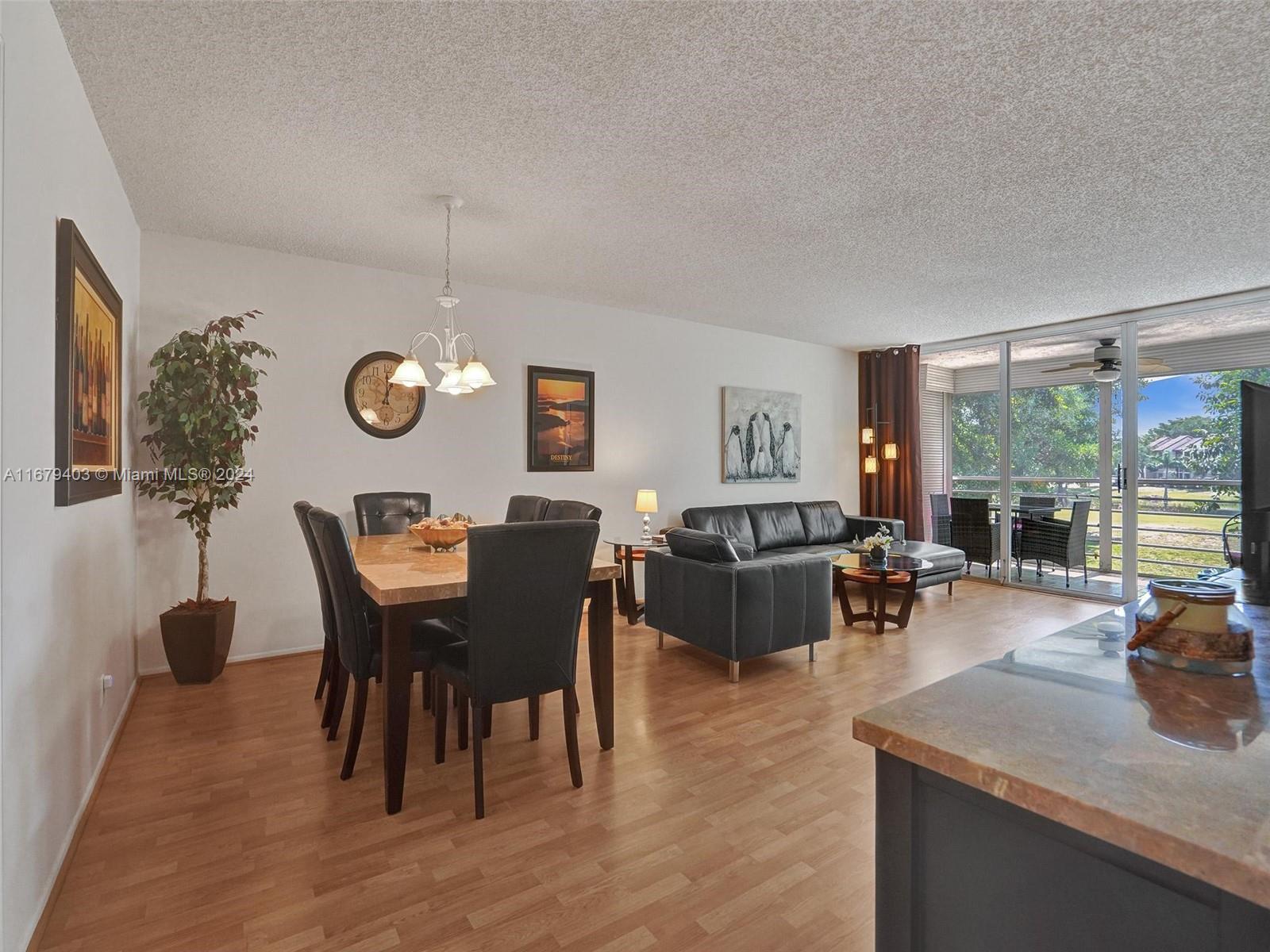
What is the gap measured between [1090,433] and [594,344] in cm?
459

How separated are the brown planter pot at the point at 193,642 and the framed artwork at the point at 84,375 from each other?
85 cm

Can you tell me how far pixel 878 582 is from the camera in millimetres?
4535

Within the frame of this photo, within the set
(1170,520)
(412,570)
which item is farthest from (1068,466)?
(412,570)

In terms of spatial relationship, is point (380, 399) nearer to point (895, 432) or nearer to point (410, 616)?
point (410, 616)

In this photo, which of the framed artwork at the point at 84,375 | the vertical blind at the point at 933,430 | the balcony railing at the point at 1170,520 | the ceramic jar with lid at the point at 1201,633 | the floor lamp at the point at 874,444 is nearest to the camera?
the ceramic jar with lid at the point at 1201,633

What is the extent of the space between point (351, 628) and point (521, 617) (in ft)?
A: 2.30

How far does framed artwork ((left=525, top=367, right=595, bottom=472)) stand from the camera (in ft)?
15.9

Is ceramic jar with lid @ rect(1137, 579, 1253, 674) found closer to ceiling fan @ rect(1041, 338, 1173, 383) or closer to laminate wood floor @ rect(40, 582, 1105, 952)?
laminate wood floor @ rect(40, 582, 1105, 952)

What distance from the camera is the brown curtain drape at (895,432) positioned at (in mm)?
6820

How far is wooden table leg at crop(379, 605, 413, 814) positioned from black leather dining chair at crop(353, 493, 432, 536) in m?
1.66

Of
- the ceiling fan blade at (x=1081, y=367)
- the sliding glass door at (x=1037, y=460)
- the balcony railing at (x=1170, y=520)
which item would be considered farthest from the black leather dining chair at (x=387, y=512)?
the balcony railing at (x=1170, y=520)

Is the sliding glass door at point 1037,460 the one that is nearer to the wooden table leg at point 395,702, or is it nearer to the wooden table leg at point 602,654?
the wooden table leg at point 602,654

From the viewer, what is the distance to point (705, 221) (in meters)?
3.39

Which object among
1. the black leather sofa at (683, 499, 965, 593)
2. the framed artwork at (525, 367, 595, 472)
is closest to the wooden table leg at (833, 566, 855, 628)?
the black leather sofa at (683, 499, 965, 593)
